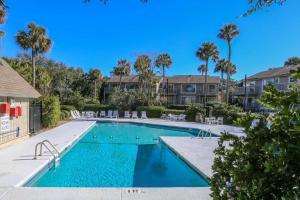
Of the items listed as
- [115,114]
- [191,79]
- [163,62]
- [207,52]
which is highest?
[207,52]

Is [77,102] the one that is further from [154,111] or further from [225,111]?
[225,111]

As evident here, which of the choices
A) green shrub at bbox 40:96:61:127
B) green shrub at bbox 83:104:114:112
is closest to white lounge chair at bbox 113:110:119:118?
green shrub at bbox 83:104:114:112

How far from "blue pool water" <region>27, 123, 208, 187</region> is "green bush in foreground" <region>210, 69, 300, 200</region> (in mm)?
5820

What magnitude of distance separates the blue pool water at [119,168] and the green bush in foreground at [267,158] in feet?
19.1

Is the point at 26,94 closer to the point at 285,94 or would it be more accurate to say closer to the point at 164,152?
the point at 164,152

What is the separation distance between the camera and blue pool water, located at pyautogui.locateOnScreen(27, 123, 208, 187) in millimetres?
8438

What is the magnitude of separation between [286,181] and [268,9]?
7.24 feet

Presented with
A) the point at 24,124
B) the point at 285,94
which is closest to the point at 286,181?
the point at 285,94

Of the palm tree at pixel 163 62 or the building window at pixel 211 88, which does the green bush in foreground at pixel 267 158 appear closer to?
the palm tree at pixel 163 62

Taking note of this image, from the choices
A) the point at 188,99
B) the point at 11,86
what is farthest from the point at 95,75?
the point at 11,86

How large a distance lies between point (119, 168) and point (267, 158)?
28.2 ft

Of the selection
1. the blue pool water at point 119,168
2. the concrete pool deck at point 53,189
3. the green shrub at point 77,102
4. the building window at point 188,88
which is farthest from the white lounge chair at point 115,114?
the building window at point 188,88

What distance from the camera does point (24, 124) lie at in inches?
558

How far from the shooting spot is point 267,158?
2.20 metres
